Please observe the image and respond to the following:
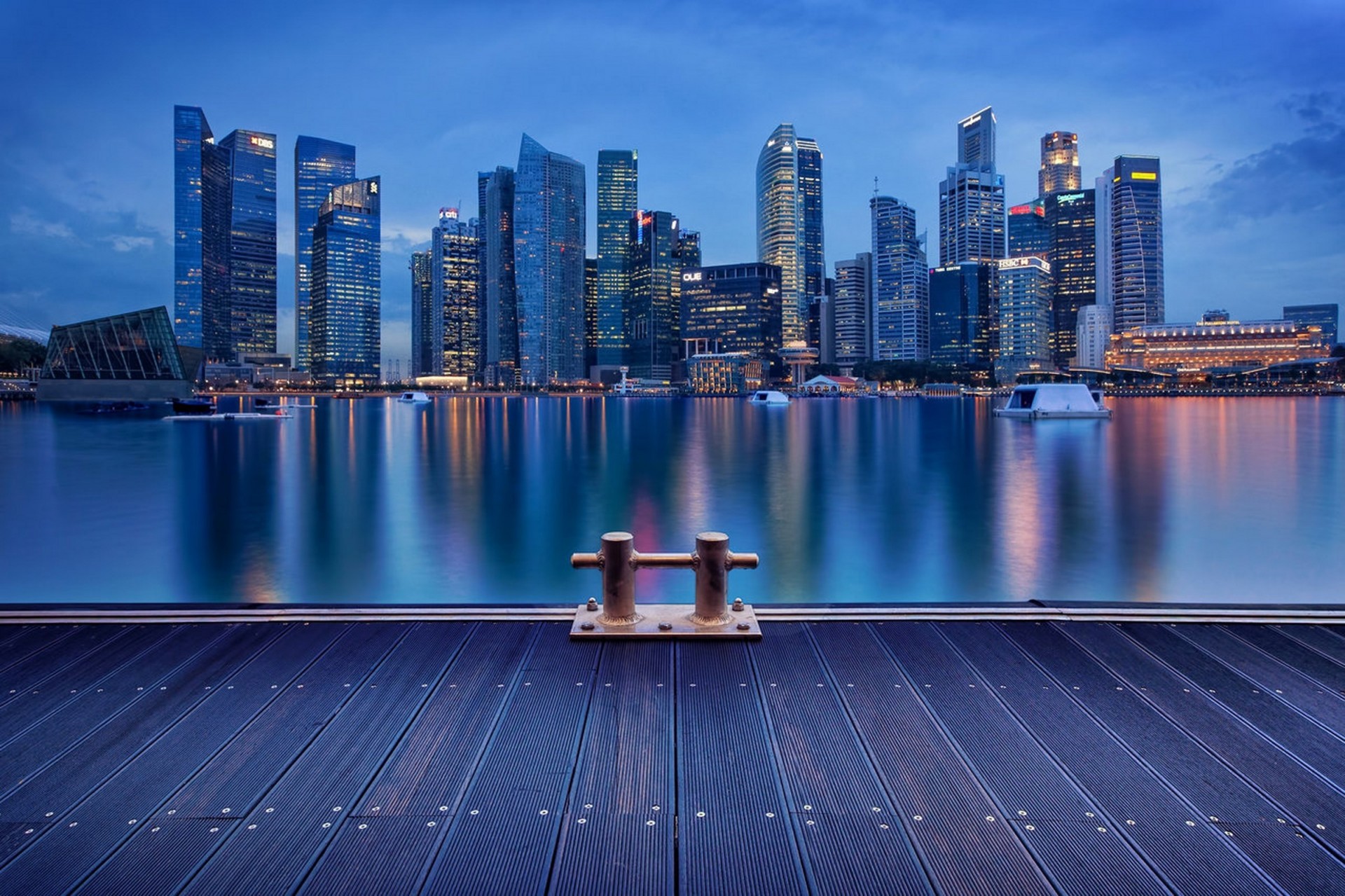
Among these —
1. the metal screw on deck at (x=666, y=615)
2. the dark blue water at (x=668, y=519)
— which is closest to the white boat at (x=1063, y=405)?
the dark blue water at (x=668, y=519)

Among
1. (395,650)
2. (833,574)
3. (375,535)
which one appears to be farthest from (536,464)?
(395,650)

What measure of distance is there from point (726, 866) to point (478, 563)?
15.7m

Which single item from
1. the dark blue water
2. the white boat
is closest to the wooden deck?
the dark blue water

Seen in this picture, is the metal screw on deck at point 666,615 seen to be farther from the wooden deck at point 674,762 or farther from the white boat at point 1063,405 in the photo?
the white boat at point 1063,405

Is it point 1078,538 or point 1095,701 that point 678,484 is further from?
point 1095,701

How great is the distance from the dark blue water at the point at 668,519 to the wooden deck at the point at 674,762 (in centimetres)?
628

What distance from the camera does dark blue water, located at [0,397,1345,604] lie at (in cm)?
1638

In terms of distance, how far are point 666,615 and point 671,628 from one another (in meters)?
0.39

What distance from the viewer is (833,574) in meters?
17.2

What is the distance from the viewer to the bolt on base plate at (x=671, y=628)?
5.95 m

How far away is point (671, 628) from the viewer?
604 centimetres

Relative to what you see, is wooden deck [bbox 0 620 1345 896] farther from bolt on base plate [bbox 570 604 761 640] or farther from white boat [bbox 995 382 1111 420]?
white boat [bbox 995 382 1111 420]

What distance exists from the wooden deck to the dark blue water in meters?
6.28

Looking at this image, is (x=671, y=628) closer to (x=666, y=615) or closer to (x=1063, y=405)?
(x=666, y=615)
